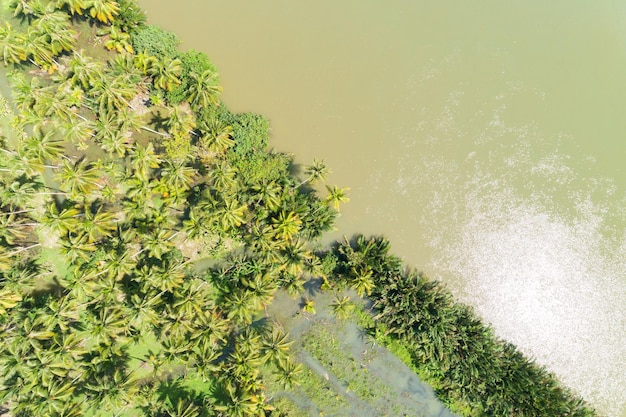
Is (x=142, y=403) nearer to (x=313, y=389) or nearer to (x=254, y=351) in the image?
(x=254, y=351)

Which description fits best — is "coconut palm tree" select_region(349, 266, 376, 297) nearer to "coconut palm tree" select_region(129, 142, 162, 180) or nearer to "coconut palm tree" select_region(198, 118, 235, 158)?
"coconut palm tree" select_region(198, 118, 235, 158)

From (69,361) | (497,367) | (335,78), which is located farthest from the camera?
(335,78)

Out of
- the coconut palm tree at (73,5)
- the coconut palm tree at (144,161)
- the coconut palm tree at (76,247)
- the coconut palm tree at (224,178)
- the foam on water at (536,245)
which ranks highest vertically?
the foam on water at (536,245)

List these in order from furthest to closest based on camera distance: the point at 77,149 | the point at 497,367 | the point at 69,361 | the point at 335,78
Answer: the point at 335,78 → the point at 77,149 → the point at 497,367 → the point at 69,361

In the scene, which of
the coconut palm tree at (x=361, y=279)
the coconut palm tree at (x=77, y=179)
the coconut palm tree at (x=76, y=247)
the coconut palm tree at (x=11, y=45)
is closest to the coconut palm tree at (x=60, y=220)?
the coconut palm tree at (x=76, y=247)

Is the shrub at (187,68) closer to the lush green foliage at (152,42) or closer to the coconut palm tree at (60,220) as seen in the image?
the lush green foliage at (152,42)

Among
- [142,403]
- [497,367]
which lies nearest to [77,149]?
[142,403]

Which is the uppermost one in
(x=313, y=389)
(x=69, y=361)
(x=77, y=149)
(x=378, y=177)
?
(x=378, y=177)

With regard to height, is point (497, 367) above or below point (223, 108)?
below
